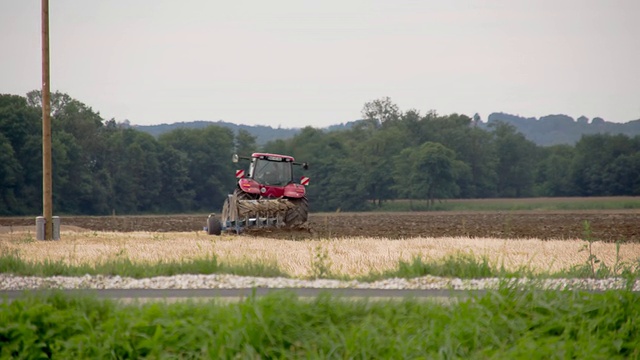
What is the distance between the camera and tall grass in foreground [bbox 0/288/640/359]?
8.49m

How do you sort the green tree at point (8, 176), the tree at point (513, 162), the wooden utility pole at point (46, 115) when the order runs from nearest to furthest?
the wooden utility pole at point (46, 115)
the green tree at point (8, 176)
the tree at point (513, 162)

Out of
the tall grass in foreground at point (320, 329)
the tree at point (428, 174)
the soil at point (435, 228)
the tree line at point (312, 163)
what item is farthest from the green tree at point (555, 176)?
the tall grass in foreground at point (320, 329)

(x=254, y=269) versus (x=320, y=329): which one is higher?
(x=320, y=329)

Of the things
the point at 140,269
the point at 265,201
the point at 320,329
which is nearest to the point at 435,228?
the point at 265,201

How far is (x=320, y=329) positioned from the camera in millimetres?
8859

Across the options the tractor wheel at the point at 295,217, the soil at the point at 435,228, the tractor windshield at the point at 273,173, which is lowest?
the soil at the point at 435,228

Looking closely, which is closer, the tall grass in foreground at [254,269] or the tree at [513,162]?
the tall grass in foreground at [254,269]

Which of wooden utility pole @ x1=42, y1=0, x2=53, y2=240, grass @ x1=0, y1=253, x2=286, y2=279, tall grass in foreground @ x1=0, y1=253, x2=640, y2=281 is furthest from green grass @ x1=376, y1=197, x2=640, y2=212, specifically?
grass @ x1=0, y1=253, x2=286, y2=279

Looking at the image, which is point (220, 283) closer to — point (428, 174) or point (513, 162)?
point (428, 174)

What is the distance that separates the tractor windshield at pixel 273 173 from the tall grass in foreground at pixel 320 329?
1999 centimetres

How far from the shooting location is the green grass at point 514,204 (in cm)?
8228

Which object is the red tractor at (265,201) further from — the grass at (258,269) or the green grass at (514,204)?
the green grass at (514,204)

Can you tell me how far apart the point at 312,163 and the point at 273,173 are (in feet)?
200

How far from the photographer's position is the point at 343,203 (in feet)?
299
